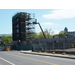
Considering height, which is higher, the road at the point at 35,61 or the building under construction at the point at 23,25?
the building under construction at the point at 23,25

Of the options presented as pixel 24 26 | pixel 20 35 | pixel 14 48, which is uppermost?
pixel 24 26

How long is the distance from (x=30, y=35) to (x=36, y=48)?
3985 centimetres

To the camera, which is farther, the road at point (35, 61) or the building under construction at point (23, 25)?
the building under construction at point (23, 25)

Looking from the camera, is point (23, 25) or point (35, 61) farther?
point (23, 25)

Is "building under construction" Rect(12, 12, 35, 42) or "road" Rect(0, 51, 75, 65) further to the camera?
"building under construction" Rect(12, 12, 35, 42)

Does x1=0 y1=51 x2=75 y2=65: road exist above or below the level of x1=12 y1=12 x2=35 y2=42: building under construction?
below
